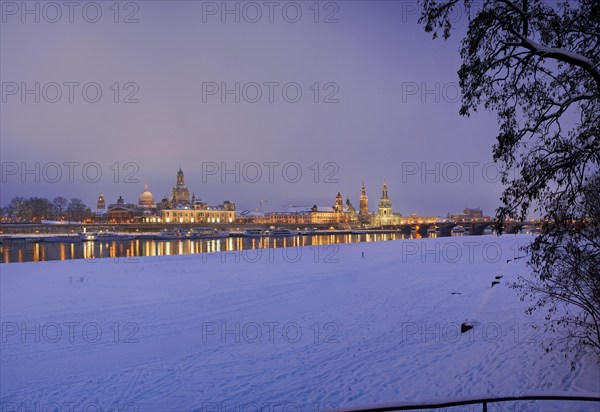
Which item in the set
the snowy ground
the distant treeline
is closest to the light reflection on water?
the snowy ground

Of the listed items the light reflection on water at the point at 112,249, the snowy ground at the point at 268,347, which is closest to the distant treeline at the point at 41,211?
the light reflection on water at the point at 112,249

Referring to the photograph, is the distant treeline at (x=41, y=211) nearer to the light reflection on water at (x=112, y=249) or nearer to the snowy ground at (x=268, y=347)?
the light reflection on water at (x=112, y=249)

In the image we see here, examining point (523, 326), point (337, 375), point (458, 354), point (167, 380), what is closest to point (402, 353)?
point (458, 354)

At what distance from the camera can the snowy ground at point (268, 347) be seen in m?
9.91

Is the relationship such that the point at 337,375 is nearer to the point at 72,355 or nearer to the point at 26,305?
the point at 72,355

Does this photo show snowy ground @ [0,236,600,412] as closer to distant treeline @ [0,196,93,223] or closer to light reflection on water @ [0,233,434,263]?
Answer: light reflection on water @ [0,233,434,263]

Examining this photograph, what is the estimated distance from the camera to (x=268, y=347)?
13.5m

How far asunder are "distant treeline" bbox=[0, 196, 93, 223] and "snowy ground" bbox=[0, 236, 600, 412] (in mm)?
170985

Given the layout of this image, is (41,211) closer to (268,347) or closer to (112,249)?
(112,249)

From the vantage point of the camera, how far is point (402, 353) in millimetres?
12531

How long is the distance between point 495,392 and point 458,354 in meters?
2.74

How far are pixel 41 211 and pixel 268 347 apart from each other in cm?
18972

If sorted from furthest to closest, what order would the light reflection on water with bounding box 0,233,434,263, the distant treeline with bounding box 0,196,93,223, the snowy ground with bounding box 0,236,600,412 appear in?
the distant treeline with bounding box 0,196,93,223 < the light reflection on water with bounding box 0,233,434,263 < the snowy ground with bounding box 0,236,600,412

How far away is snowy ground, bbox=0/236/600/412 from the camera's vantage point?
9.91m
